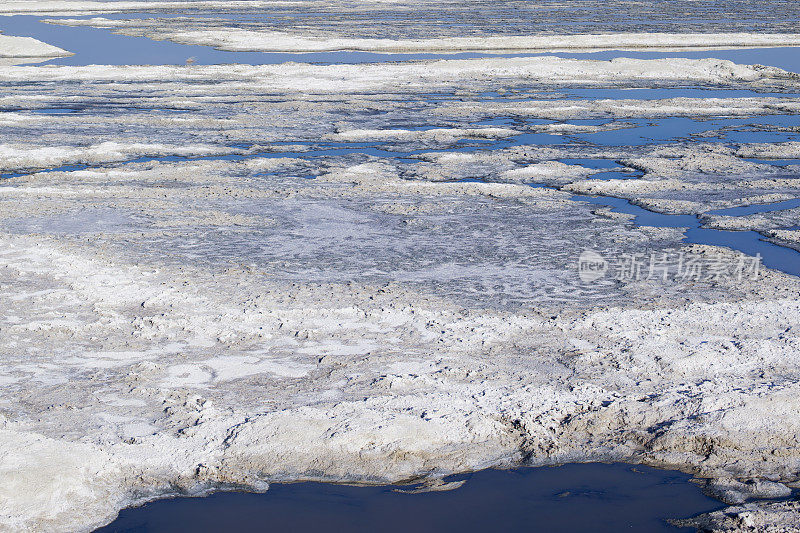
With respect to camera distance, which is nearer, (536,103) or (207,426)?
(207,426)

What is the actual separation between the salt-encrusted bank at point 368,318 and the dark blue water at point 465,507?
4.3 inches

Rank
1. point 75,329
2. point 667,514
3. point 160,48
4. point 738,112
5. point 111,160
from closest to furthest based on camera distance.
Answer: point 667,514 → point 75,329 → point 111,160 → point 738,112 → point 160,48

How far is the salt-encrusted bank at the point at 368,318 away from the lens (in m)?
4.27

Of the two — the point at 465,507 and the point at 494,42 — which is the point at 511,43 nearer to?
the point at 494,42

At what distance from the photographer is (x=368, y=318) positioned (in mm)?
5789

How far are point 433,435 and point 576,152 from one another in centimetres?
710

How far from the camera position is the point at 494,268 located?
683 centimetres

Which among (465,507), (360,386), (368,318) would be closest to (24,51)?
(368,318)

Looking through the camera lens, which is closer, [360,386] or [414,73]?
[360,386]

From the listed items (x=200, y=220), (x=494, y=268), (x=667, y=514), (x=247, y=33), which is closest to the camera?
(x=667, y=514)

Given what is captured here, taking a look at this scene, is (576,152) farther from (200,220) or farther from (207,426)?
(207,426)

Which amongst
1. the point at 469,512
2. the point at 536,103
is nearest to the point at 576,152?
the point at 536,103

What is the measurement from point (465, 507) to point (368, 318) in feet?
6.63

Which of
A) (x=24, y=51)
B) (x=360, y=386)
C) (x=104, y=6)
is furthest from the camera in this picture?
(x=104, y=6)
